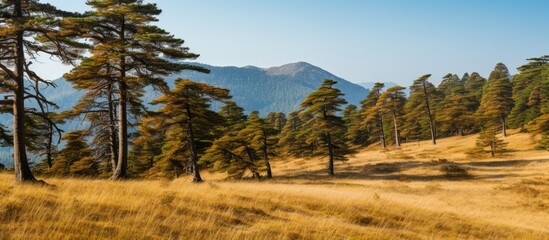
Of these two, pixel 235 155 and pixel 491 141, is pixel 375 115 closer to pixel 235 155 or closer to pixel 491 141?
pixel 491 141

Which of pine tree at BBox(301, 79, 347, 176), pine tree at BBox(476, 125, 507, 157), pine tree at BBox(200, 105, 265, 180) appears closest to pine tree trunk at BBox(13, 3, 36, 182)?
pine tree at BBox(200, 105, 265, 180)

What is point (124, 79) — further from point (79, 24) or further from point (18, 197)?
point (18, 197)

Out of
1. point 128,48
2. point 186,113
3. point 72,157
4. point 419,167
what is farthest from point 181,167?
point 419,167

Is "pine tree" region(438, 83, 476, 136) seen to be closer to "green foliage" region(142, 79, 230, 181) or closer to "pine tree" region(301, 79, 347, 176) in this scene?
"pine tree" region(301, 79, 347, 176)

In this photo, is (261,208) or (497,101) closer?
(261,208)

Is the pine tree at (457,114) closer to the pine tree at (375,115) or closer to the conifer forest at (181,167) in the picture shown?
the conifer forest at (181,167)

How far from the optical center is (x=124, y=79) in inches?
667

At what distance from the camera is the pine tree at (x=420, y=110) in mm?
53594

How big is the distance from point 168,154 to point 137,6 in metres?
14.2

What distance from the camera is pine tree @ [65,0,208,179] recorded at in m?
16.4

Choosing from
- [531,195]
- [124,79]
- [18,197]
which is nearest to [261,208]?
[18,197]

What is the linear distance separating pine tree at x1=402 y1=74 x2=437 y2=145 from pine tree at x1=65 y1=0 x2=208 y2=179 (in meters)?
44.0

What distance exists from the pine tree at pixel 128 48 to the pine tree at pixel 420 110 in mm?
43993

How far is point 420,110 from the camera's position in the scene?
5712cm
